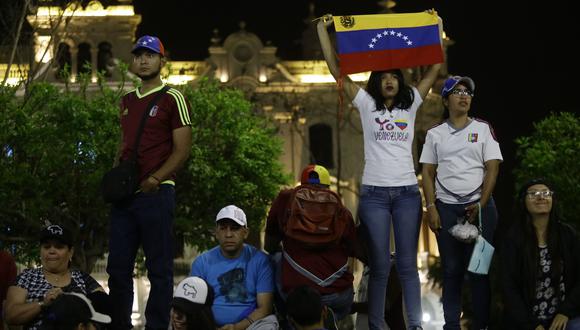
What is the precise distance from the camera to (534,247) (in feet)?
29.6

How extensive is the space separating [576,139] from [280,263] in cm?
2325

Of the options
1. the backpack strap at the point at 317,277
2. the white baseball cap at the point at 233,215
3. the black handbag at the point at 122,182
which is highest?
the black handbag at the point at 122,182

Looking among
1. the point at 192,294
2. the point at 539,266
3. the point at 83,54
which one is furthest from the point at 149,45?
the point at 83,54

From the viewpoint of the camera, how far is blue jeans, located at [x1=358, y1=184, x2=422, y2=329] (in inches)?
355

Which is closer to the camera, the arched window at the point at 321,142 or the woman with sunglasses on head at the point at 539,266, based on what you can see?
the woman with sunglasses on head at the point at 539,266

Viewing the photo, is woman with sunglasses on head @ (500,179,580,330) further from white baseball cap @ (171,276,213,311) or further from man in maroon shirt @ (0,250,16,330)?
man in maroon shirt @ (0,250,16,330)

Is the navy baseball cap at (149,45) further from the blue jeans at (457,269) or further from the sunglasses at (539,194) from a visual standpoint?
the sunglasses at (539,194)

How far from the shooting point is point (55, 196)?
30.3 meters

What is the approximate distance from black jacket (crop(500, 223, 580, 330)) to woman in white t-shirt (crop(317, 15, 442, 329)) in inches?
30.1

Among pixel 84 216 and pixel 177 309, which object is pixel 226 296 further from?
pixel 84 216

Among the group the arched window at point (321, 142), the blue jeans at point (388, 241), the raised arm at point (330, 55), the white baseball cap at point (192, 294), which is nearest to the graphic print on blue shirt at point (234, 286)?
the white baseball cap at point (192, 294)

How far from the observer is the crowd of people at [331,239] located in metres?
8.59

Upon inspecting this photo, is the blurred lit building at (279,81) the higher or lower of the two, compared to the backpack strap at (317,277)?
higher

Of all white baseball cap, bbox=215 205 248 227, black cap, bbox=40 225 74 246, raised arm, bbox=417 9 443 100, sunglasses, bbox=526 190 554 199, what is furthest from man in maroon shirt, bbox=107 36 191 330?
sunglasses, bbox=526 190 554 199
